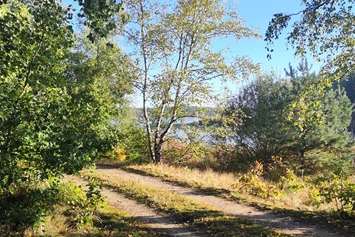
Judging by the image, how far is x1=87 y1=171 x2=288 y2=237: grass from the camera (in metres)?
5.89

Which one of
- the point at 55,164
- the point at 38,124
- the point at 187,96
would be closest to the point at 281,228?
the point at 55,164

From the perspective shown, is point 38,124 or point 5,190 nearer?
point 38,124

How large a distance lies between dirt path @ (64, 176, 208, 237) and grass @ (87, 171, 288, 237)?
239 mm

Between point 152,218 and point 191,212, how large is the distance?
3.20 feet

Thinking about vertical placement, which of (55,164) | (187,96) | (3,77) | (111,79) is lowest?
(55,164)

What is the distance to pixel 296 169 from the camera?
16516mm

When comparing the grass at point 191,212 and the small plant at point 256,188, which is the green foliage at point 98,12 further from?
the small plant at point 256,188

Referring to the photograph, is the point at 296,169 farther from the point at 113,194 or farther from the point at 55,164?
the point at 55,164

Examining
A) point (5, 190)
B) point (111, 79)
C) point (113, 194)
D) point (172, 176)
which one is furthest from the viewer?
point (111, 79)

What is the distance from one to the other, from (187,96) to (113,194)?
259 inches

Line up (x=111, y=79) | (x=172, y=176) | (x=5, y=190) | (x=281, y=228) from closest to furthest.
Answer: (x=5, y=190) → (x=281, y=228) → (x=172, y=176) → (x=111, y=79)

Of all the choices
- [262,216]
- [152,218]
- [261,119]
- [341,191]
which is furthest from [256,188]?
[261,119]

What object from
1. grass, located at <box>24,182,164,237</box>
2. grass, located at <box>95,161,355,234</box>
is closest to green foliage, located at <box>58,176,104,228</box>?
grass, located at <box>24,182,164,237</box>

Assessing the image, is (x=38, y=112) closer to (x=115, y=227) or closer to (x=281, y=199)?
(x=115, y=227)
